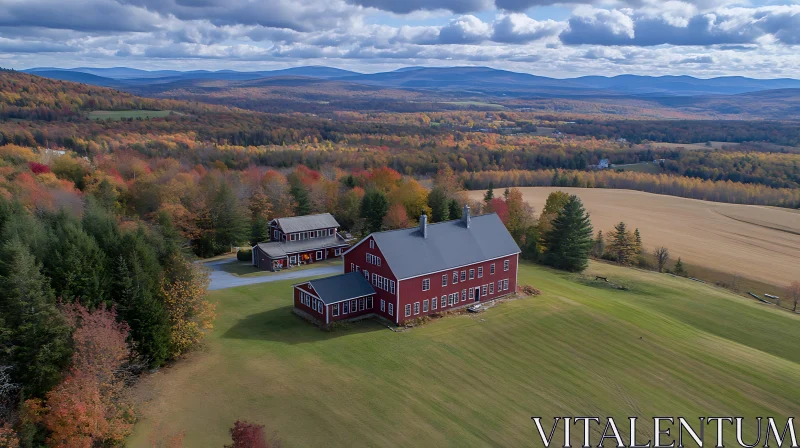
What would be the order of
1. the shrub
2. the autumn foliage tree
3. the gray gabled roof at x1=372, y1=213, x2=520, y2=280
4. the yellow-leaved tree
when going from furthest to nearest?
the shrub
the gray gabled roof at x1=372, y1=213, x2=520, y2=280
the yellow-leaved tree
the autumn foliage tree

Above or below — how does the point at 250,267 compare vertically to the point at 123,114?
below

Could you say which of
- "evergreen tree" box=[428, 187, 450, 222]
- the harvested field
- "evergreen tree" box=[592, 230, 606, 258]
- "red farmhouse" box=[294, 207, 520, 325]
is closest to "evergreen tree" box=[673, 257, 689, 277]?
the harvested field

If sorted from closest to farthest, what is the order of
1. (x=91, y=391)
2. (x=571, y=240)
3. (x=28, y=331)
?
1. (x=91, y=391)
2. (x=28, y=331)
3. (x=571, y=240)

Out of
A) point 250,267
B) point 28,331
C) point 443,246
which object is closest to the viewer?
point 28,331

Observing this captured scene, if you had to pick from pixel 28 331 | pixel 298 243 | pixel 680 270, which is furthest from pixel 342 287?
pixel 680 270

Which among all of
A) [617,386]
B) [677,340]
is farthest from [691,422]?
[677,340]

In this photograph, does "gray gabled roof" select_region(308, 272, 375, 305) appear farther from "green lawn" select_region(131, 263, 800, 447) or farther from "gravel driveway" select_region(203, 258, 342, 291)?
"gravel driveway" select_region(203, 258, 342, 291)

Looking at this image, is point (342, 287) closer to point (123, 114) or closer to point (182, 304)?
point (182, 304)

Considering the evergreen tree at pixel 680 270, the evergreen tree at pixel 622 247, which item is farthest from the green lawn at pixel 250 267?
the evergreen tree at pixel 680 270
